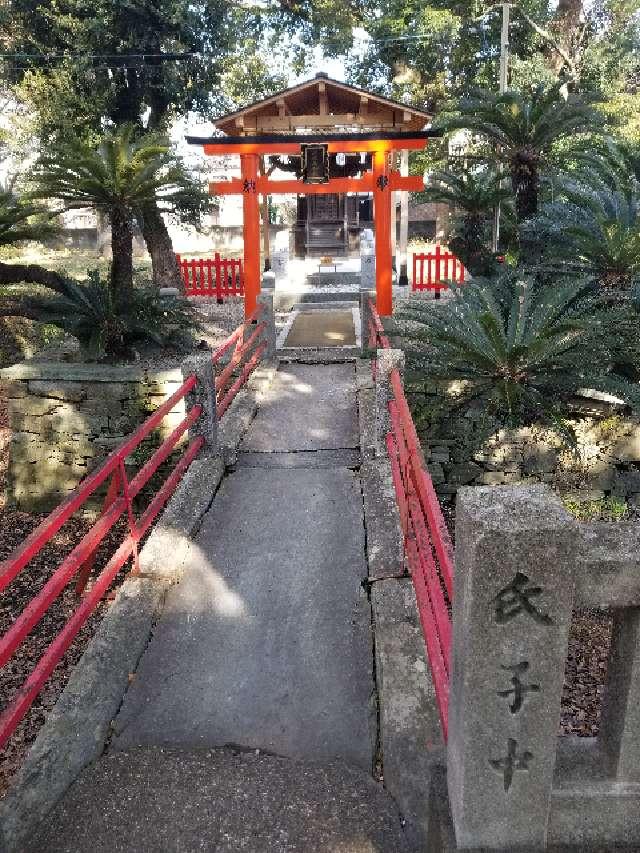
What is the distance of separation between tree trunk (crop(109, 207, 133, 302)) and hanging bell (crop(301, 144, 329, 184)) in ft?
11.9

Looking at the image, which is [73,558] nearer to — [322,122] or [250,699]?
[250,699]

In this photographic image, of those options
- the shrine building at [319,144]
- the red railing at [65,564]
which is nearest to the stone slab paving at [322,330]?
the shrine building at [319,144]

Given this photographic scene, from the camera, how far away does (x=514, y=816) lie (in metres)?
2.05

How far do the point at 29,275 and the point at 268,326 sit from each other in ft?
12.2

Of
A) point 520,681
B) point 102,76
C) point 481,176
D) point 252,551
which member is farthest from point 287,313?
point 520,681

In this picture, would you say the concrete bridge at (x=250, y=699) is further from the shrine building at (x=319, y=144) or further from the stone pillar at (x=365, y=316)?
the shrine building at (x=319, y=144)

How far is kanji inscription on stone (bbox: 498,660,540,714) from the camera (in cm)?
192

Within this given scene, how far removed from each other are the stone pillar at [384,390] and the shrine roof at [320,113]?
760 cm

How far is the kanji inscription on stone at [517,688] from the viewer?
1.92 metres

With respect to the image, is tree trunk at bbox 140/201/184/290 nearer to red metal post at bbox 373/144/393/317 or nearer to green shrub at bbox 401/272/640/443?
red metal post at bbox 373/144/393/317

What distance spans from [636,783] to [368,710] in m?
1.51

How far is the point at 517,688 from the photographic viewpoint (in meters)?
1.94

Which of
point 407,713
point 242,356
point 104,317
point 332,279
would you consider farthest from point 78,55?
point 407,713

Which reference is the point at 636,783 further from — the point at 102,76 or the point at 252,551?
the point at 102,76
